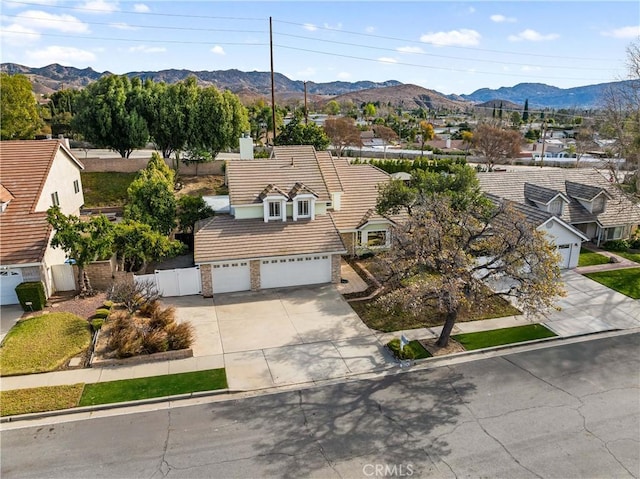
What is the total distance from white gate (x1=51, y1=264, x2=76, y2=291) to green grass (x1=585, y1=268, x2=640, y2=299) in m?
30.6

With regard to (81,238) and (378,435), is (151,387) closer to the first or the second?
(378,435)

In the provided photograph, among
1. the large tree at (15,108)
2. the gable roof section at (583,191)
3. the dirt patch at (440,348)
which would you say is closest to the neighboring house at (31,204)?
the dirt patch at (440,348)

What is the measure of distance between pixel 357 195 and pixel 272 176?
6.95 metres

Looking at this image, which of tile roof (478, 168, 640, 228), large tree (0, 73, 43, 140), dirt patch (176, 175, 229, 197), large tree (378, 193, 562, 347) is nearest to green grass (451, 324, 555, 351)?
large tree (378, 193, 562, 347)

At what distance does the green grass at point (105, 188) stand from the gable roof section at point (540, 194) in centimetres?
3463

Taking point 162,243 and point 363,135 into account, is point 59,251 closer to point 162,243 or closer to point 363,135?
point 162,243

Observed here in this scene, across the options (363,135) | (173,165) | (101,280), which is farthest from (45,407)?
(363,135)

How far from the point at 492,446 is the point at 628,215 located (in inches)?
1147

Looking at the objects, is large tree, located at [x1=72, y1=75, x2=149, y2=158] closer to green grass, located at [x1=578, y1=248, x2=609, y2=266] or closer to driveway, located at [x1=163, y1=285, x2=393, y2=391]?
driveway, located at [x1=163, y1=285, x2=393, y2=391]

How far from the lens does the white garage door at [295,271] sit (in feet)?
87.9

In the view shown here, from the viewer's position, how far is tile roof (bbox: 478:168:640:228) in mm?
35438

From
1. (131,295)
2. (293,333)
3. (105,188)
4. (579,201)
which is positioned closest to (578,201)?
(579,201)

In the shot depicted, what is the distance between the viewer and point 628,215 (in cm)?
3612

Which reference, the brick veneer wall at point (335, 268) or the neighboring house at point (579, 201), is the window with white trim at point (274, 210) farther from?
the neighboring house at point (579, 201)
